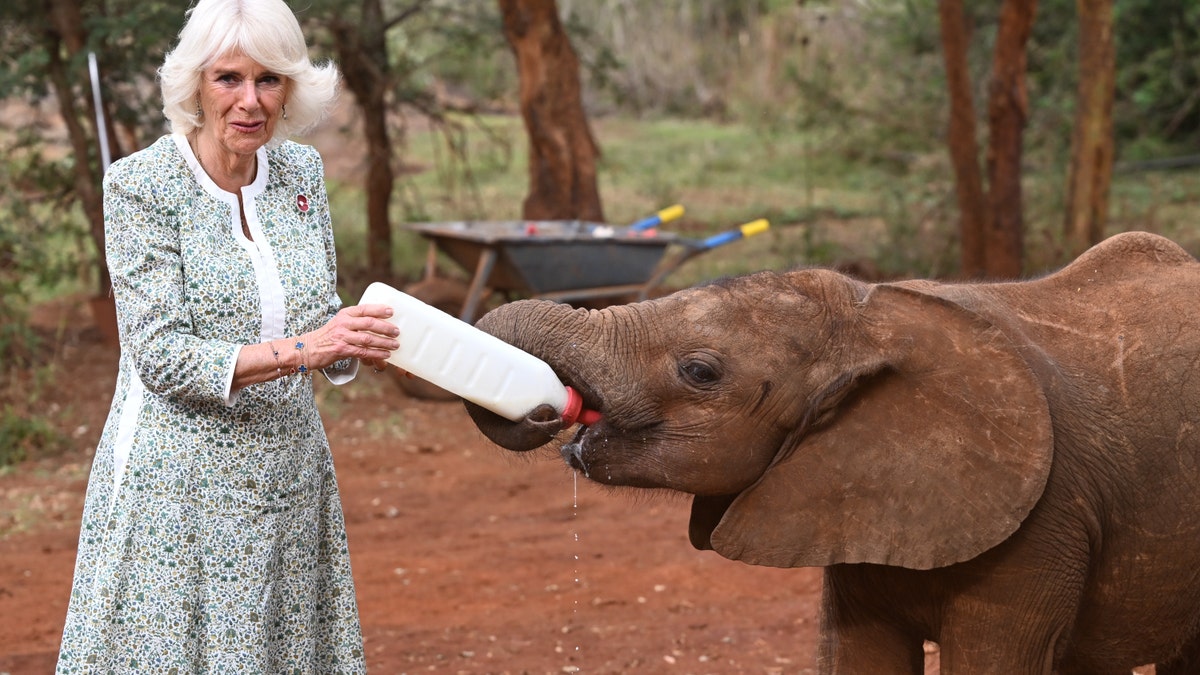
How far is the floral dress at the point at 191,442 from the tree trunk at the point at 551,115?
26.4ft

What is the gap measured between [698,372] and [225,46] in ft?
4.36

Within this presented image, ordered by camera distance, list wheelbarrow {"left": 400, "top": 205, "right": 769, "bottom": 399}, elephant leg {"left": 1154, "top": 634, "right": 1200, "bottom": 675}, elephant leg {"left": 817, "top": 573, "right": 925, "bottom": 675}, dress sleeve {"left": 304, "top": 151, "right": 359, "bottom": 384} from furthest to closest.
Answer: wheelbarrow {"left": 400, "top": 205, "right": 769, "bottom": 399} → elephant leg {"left": 1154, "top": 634, "right": 1200, "bottom": 675} → elephant leg {"left": 817, "top": 573, "right": 925, "bottom": 675} → dress sleeve {"left": 304, "top": 151, "right": 359, "bottom": 384}

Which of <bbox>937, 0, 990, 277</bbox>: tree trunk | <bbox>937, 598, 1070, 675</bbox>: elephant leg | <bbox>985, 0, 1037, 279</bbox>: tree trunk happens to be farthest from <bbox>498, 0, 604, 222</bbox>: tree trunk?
<bbox>937, 598, 1070, 675</bbox>: elephant leg

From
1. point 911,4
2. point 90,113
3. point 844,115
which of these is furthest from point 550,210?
point 911,4

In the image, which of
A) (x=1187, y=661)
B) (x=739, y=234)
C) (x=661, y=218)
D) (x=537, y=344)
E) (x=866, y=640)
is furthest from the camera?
(x=661, y=218)

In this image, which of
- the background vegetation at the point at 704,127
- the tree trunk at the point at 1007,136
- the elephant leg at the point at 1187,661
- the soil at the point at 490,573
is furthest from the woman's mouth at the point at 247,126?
the tree trunk at the point at 1007,136

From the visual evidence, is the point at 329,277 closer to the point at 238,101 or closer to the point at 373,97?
the point at 238,101

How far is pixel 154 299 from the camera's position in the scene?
3.29 meters

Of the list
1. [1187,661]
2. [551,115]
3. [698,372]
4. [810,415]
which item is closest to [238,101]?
[698,372]

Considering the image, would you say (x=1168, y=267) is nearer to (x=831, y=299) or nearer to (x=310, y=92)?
(x=831, y=299)

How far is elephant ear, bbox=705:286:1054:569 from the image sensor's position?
3.44 m

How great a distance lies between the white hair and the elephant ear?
1500 mm

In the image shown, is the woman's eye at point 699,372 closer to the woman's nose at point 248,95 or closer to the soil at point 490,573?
the soil at point 490,573

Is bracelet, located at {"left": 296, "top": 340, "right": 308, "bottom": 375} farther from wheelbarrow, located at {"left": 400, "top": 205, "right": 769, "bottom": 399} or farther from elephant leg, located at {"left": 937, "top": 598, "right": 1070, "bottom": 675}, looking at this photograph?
wheelbarrow, located at {"left": 400, "top": 205, "right": 769, "bottom": 399}
